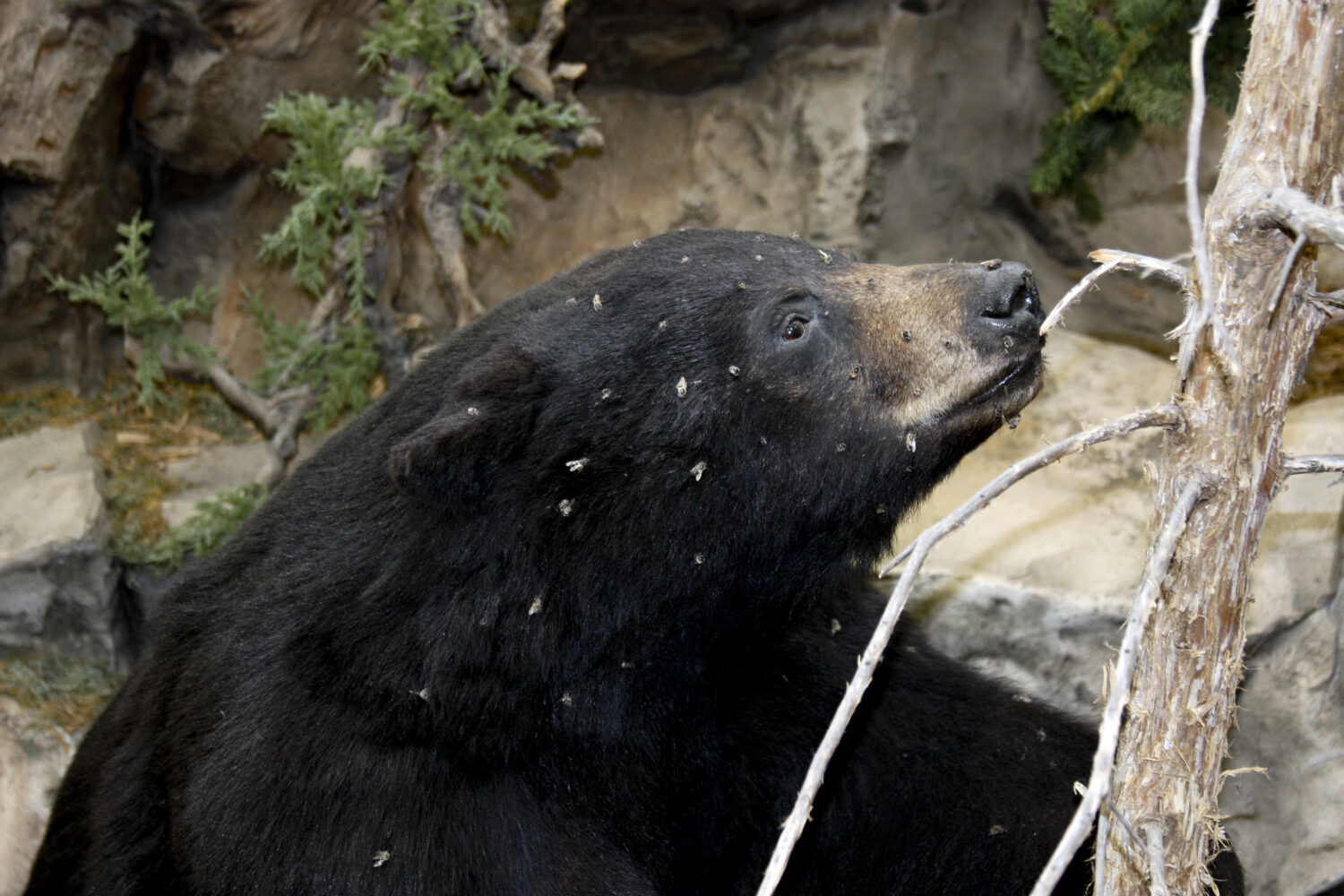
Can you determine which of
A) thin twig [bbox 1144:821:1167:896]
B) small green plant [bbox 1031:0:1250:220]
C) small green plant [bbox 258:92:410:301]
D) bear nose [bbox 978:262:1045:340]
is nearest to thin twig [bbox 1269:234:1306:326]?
bear nose [bbox 978:262:1045:340]

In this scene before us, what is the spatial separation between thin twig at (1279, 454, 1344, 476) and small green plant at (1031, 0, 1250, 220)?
10.4 feet

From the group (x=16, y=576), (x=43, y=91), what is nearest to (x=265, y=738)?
(x=16, y=576)

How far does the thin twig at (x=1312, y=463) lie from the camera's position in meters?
1.90

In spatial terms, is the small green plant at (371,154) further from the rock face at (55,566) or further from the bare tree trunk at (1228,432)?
the bare tree trunk at (1228,432)

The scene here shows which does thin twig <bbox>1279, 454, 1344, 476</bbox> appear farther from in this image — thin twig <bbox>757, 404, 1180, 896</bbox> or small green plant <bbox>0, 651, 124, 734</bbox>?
small green plant <bbox>0, 651, 124, 734</bbox>

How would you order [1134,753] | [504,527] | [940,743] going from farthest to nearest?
[940,743] < [504,527] < [1134,753]

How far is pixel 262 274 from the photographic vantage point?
18.1 feet

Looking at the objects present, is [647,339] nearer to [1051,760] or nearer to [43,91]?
[1051,760]

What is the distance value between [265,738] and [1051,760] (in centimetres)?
192

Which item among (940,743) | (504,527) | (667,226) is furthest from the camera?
(667,226)

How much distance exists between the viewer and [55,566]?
13.9 feet

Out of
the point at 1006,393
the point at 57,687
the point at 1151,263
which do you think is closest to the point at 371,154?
the point at 57,687

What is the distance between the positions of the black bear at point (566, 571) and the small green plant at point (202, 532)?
5.74 feet

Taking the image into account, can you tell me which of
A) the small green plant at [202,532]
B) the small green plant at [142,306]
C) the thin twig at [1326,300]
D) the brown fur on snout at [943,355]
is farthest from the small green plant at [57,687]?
the thin twig at [1326,300]
